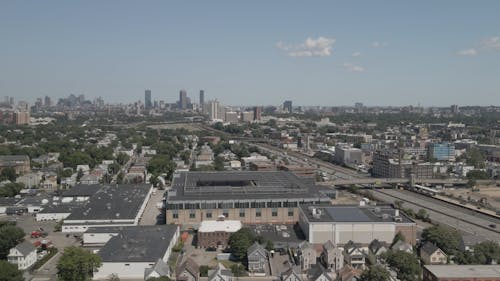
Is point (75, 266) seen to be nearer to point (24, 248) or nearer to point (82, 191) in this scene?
point (24, 248)

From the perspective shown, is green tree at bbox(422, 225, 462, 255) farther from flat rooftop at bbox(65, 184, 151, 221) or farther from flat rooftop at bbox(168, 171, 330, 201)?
flat rooftop at bbox(65, 184, 151, 221)

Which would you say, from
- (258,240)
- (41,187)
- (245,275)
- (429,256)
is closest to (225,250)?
(258,240)

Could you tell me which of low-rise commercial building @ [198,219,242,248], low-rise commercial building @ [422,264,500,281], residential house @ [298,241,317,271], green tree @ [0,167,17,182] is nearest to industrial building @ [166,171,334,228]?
low-rise commercial building @ [198,219,242,248]

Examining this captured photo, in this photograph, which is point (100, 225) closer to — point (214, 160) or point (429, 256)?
point (429, 256)

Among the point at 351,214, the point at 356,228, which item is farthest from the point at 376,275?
the point at 351,214

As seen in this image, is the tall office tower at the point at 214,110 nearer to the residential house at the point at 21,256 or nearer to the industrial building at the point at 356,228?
the industrial building at the point at 356,228

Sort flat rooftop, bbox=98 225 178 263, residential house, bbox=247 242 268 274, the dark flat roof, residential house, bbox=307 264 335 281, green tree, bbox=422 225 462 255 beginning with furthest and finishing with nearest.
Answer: the dark flat roof, green tree, bbox=422 225 462 255, flat rooftop, bbox=98 225 178 263, residential house, bbox=247 242 268 274, residential house, bbox=307 264 335 281
